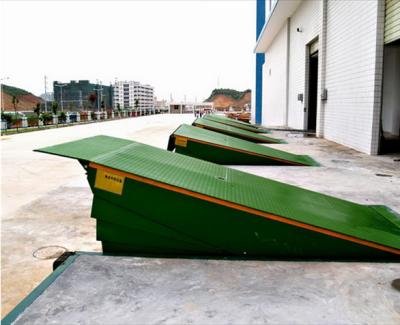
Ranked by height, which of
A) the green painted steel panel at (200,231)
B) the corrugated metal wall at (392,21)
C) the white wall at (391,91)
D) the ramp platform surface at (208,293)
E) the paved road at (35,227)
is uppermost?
the corrugated metal wall at (392,21)

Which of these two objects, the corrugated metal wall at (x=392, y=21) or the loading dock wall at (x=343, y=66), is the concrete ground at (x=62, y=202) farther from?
the corrugated metal wall at (x=392, y=21)

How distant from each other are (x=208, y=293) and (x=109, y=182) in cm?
102

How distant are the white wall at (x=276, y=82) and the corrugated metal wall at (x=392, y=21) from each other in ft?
46.4

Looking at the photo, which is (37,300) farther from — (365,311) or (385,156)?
(385,156)

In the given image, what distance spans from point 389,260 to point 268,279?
0.93m

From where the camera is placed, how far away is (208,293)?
6.95ft

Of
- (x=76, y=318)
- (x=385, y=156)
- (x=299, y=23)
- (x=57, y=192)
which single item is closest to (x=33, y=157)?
(x=57, y=192)

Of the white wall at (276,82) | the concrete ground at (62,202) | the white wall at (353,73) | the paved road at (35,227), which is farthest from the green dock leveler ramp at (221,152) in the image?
the white wall at (276,82)

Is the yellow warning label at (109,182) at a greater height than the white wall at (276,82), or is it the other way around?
the white wall at (276,82)

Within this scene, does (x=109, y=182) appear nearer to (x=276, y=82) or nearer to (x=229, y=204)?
(x=229, y=204)

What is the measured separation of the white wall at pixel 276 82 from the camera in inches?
926

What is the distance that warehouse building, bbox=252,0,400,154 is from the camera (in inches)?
355

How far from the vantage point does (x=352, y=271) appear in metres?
2.42

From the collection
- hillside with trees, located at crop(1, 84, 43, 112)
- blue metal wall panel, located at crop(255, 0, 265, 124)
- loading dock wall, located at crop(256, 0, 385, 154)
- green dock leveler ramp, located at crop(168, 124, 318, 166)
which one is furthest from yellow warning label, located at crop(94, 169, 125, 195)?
hillside with trees, located at crop(1, 84, 43, 112)
